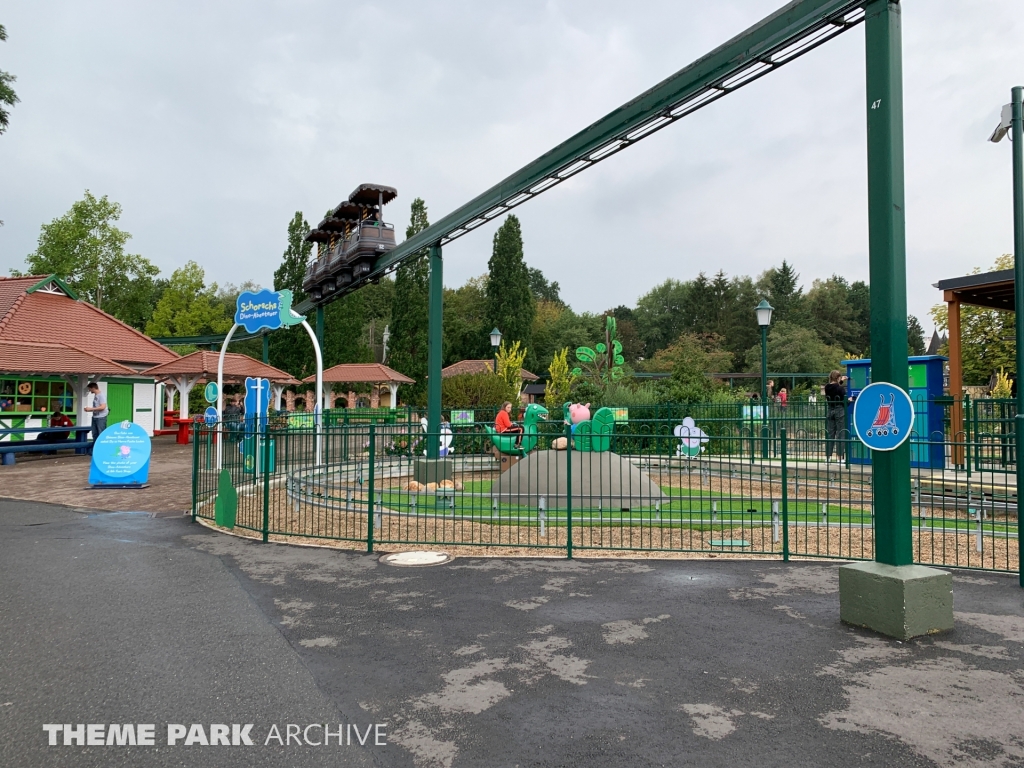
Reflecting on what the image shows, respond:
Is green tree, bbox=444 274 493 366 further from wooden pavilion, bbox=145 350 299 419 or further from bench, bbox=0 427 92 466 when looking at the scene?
bench, bbox=0 427 92 466

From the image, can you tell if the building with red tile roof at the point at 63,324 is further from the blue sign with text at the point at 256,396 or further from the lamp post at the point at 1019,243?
the lamp post at the point at 1019,243

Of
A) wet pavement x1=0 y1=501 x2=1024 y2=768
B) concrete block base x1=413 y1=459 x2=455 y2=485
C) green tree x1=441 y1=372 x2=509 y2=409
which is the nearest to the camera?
wet pavement x1=0 y1=501 x2=1024 y2=768

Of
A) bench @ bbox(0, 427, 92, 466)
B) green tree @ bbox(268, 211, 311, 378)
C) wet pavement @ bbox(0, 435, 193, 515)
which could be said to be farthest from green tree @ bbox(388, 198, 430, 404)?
wet pavement @ bbox(0, 435, 193, 515)

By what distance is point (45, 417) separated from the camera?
24281mm

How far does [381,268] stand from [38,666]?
1393 centimetres

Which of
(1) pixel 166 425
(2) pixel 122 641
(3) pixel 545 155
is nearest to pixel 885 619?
(2) pixel 122 641

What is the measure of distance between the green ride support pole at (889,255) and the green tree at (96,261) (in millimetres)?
55534

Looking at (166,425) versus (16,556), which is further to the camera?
(166,425)

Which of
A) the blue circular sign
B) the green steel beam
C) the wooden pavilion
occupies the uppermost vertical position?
the green steel beam

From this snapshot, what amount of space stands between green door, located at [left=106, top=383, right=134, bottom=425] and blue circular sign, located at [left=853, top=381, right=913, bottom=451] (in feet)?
93.5

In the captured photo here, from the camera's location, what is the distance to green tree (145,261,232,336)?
5578 centimetres

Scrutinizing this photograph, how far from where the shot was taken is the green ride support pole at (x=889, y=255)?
17.8 feet

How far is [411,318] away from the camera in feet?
155

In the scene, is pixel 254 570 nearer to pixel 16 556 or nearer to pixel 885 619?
pixel 16 556
